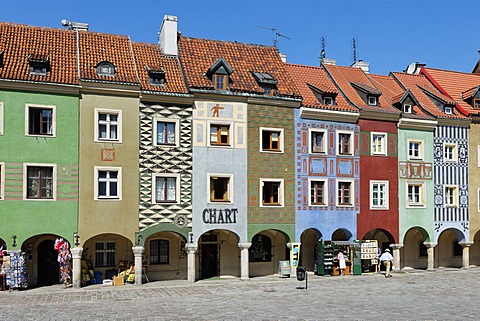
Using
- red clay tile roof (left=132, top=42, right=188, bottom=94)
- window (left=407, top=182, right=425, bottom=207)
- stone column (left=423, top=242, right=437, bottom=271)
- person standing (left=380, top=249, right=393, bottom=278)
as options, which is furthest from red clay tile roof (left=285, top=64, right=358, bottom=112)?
stone column (left=423, top=242, right=437, bottom=271)

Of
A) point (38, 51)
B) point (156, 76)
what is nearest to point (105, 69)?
point (156, 76)

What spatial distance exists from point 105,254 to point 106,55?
10.3 meters

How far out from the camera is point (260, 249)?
34.2 m

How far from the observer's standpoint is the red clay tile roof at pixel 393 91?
36250 mm

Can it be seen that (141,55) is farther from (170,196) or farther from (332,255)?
(332,255)

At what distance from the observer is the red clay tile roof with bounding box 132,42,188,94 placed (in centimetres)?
3033

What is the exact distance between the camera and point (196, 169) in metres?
30.6

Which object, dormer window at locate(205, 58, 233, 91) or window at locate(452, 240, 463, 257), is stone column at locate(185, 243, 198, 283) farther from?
window at locate(452, 240, 463, 257)

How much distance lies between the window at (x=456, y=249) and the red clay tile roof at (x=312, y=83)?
12.5m

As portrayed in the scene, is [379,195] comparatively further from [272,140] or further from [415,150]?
[272,140]

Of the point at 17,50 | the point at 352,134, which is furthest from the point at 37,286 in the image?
the point at 352,134

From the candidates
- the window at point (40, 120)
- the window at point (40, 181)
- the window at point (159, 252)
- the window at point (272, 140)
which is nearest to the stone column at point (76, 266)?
the window at point (40, 181)

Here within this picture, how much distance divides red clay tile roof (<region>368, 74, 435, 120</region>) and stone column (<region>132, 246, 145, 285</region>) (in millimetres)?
17738

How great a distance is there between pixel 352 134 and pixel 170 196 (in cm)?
1150
